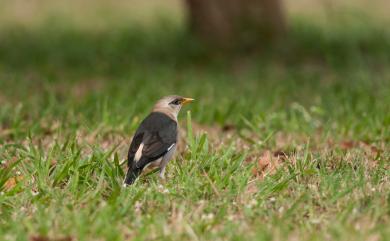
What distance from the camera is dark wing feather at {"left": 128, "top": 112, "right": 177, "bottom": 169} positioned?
5934mm

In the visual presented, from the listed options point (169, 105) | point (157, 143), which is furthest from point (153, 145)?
point (169, 105)

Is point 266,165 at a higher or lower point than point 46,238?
lower

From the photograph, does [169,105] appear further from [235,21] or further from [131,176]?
[235,21]

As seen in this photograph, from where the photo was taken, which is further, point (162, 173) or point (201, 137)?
point (201, 137)

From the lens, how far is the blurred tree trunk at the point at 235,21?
12.5 metres

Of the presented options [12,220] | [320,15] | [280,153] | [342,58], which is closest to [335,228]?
[12,220]

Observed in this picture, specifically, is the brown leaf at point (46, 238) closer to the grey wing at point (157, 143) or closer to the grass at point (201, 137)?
the grass at point (201, 137)

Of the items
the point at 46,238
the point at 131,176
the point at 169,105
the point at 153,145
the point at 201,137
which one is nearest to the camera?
the point at 46,238

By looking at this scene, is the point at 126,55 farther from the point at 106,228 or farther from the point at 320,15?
the point at 106,228

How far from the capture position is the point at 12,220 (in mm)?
4945

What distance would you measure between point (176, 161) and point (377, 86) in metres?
4.19

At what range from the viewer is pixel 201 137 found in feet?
20.7

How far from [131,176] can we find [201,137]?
81cm

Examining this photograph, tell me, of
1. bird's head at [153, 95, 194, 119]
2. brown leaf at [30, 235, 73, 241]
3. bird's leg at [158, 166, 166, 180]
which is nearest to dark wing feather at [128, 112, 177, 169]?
bird's leg at [158, 166, 166, 180]
